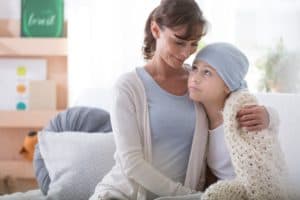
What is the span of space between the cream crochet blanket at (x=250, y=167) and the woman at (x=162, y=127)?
0.14 metres

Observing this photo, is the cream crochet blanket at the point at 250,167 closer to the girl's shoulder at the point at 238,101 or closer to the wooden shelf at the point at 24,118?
the girl's shoulder at the point at 238,101

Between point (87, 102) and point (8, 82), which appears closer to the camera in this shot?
point (87, 102)

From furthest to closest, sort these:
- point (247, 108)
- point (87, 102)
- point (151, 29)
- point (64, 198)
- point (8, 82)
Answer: point (8, 82) → point (87, 102) → point (64, 198) → point (151, 29) → point (247, 108)

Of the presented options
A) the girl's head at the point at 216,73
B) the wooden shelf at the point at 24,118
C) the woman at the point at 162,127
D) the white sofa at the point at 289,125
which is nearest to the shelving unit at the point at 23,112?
the wooden shelf at the point at 24,118

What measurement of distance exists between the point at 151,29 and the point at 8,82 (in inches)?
63.5

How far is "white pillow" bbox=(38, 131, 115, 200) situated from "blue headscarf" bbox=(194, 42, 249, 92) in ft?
2.12

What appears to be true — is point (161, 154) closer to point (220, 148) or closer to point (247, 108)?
point (220, 148)

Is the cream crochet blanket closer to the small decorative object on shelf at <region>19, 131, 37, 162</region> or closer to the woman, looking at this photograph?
the woman

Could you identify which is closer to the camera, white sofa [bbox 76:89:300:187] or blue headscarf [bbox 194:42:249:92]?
blue headscarf [bbox 194:42:249:92]

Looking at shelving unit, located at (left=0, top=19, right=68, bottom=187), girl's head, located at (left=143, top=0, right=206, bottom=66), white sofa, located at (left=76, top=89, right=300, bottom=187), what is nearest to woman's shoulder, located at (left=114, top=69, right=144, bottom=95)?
girl's head, located at (left=143, top=0, right=206, bottom=66)

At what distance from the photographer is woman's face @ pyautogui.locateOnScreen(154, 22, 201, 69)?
1564 mm

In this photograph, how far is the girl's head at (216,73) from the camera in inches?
60.6

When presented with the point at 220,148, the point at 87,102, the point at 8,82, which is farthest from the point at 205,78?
the point at 8,82

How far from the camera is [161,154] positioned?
5.26ft
